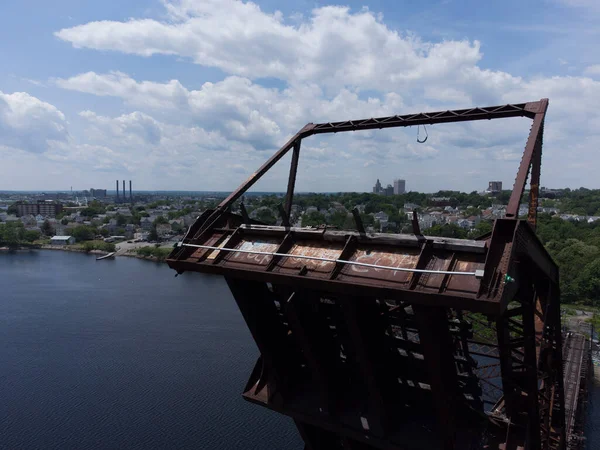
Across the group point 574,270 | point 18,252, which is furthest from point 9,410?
point 18,252

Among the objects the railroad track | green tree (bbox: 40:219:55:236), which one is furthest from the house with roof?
the railroad track

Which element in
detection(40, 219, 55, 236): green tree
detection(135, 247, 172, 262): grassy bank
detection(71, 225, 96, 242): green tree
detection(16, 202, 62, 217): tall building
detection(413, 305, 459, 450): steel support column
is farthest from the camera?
detection(16, 202, 62, 217): tall building

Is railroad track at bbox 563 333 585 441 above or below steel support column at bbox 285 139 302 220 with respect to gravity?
below

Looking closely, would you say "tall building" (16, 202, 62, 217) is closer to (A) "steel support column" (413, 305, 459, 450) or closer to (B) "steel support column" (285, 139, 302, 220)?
(B) "steel support column" (285, 139, 302, 220)

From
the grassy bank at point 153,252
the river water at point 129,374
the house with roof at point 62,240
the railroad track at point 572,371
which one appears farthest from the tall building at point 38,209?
the railroad track at point 572,371

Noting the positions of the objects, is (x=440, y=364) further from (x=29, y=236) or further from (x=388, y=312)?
(x=29, y=236)

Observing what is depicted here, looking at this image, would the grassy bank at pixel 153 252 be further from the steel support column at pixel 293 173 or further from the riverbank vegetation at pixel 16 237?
the steel support column at pixel 293 173
